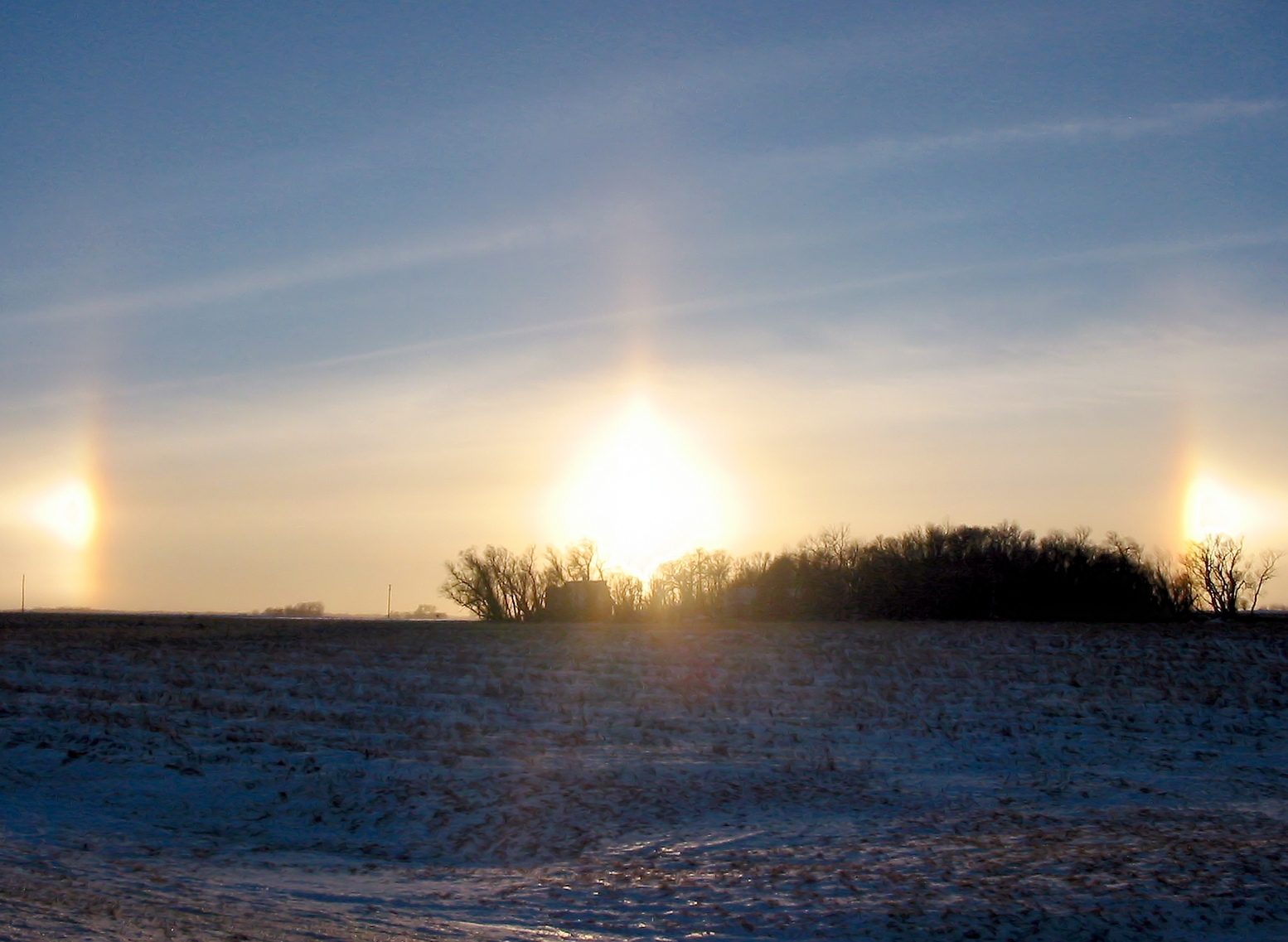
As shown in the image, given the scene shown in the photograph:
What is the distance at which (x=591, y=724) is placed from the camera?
23984 millimetres

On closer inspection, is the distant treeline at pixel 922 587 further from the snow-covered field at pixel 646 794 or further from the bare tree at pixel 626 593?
the snow-covered field at pixel 646 794

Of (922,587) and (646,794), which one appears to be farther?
(922,587)

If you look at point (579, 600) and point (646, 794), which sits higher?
point (579, 600)

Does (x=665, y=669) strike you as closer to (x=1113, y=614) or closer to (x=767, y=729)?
(x=767, y=729)

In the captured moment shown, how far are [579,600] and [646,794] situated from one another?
62.1 metres

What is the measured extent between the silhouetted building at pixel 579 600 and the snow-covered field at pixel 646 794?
43.3m

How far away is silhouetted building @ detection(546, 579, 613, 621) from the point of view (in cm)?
7800

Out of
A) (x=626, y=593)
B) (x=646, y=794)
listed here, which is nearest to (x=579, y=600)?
(x=626, y=593)

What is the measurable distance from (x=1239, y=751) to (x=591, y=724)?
46.6 feet

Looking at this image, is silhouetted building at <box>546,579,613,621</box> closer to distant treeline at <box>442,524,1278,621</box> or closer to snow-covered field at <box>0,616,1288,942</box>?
distant treeline at <box>442,524,1278,621</box>

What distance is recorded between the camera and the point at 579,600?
80000 millimetres

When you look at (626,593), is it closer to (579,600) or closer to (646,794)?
(579,600)

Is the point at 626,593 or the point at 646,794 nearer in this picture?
the point at 646,794

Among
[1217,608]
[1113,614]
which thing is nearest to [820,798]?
[1113,614]
